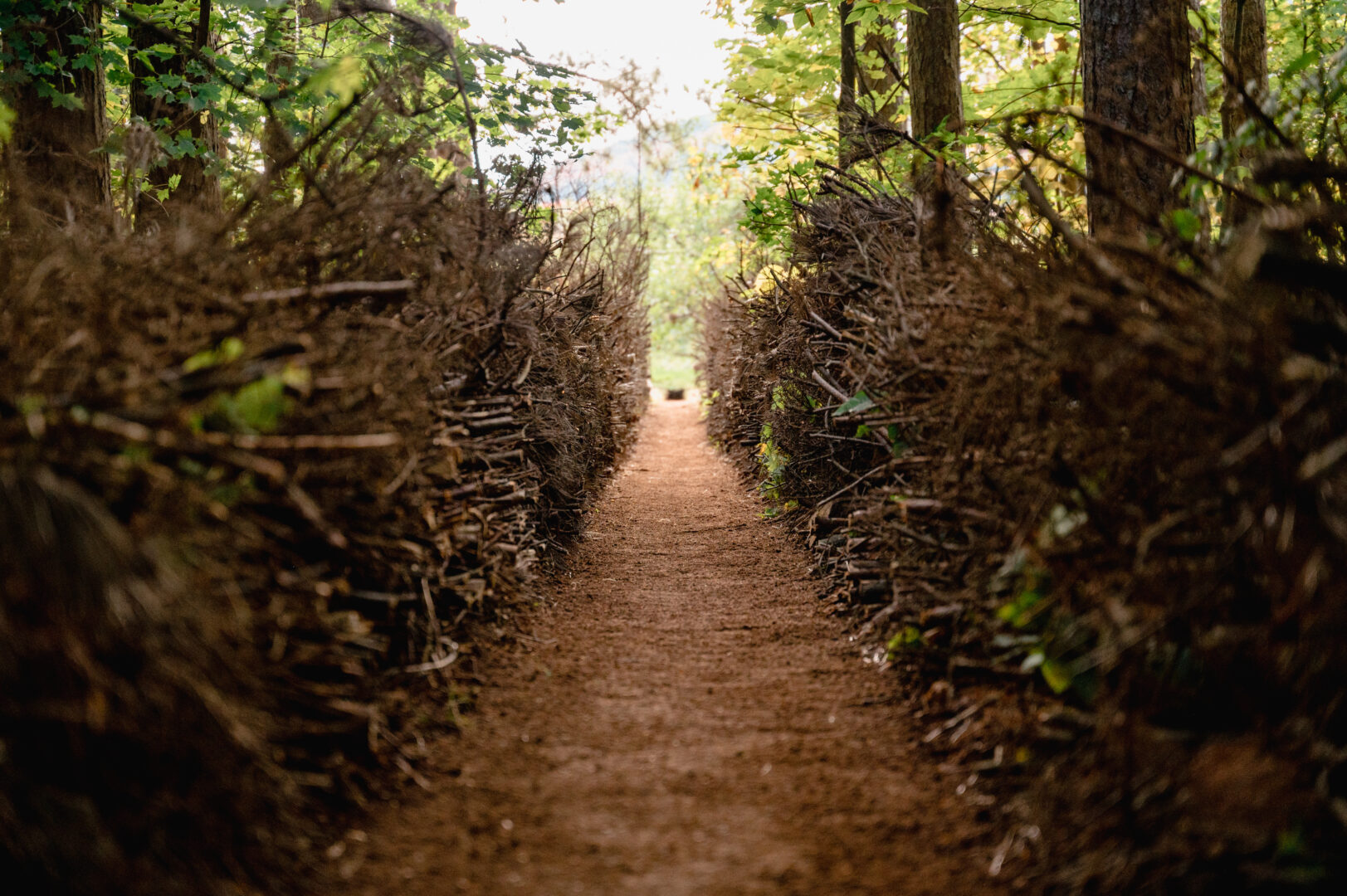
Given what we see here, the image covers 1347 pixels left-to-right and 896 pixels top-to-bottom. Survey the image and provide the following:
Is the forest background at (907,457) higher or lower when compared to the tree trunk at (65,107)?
lower

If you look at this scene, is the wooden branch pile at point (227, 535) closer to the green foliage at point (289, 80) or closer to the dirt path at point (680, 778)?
the dirt path at point (680, 778)

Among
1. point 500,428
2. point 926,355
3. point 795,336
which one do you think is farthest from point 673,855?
point 795,336

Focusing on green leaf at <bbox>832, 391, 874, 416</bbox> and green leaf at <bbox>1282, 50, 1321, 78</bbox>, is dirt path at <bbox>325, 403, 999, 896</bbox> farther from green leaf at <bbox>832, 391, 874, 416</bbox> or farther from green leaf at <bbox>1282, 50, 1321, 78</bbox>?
green leaf at <bbox>1282, 50, 1321, 78</bbox>

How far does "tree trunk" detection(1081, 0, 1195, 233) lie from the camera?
Answer: 506 centimetres

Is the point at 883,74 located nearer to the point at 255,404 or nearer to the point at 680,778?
the point at 680,778

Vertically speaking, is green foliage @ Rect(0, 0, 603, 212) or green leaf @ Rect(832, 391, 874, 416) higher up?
green foliage @ Rect(0, 0, 603, 212)

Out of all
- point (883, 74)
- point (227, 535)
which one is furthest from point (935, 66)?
point (227, 535)

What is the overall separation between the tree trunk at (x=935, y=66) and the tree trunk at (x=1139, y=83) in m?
2.98

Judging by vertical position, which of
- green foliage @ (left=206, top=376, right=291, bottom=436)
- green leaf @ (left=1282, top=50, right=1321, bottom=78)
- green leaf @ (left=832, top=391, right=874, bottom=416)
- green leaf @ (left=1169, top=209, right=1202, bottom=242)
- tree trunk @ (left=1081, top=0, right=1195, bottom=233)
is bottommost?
green leaf @ (left=832, top=391, right=874, bottom=416)

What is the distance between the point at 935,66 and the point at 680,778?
24.2 ft

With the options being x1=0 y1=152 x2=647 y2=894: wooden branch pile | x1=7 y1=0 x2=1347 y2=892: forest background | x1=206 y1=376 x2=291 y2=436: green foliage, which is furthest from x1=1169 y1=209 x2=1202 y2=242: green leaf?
x1=206 y1=376 x2=291 y2=436: green foliage

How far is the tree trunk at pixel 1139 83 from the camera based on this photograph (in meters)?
5.06

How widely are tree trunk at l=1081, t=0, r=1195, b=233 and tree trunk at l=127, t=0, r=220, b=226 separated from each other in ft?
20.8

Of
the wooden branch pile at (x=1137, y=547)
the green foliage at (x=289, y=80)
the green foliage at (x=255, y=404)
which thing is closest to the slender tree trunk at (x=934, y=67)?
the green foliage at (x=289, y=80)
